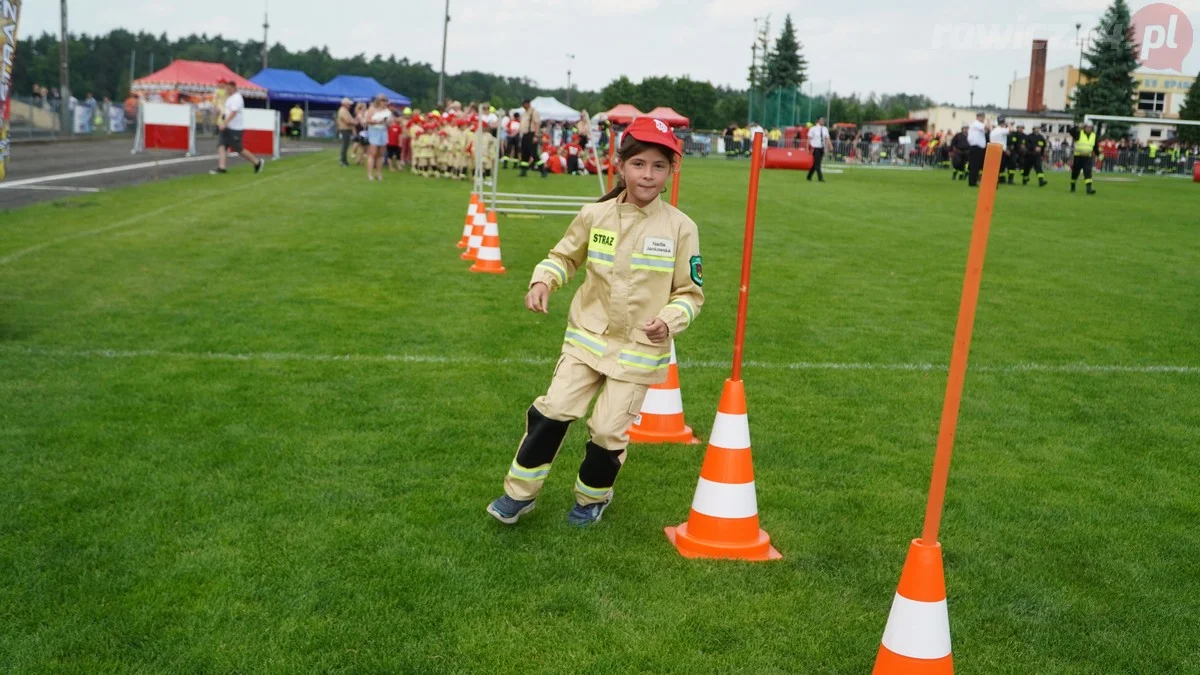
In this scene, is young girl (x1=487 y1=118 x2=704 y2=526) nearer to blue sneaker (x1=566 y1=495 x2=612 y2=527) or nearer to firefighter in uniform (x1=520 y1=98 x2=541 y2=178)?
blue sneaker (x1=566 y1=495 x2=612 y2=527)

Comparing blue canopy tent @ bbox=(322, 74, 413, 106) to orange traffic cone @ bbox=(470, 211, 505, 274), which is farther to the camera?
blue canopy tent @ bbox=(322, 74, 413, 106)

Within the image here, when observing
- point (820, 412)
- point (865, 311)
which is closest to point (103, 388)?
point (820, 412)

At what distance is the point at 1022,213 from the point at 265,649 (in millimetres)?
21269

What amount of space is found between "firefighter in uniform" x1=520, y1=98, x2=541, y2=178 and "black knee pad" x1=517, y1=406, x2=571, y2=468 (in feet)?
86.9

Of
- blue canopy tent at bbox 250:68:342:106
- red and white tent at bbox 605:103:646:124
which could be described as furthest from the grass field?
blue canopy tent at bbox 250:68:342:106

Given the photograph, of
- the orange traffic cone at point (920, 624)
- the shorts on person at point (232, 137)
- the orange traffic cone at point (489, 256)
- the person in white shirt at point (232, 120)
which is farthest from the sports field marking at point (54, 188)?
the orange traffic cone at point (920, 624)

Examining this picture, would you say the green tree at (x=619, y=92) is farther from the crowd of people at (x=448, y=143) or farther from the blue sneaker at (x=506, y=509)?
the blue sneaker at (x=506, y=509)

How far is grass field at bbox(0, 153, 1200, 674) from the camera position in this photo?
369 centimetres

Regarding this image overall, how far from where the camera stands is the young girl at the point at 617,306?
14.7ft

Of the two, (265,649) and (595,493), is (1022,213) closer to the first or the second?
(595,493)

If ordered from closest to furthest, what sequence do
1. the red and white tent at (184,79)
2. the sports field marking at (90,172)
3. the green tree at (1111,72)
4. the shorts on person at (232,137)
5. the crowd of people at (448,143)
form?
the sports field marking at (90,172)
the shorts on person at (232,137)
the crowd of people at (448,143)
the red and white tent at (184,79)
the green tree at (1111,72)

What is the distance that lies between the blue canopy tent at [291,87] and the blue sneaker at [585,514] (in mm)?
59981

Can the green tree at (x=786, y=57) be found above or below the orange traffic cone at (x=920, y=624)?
above

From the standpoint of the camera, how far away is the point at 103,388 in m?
6.59
